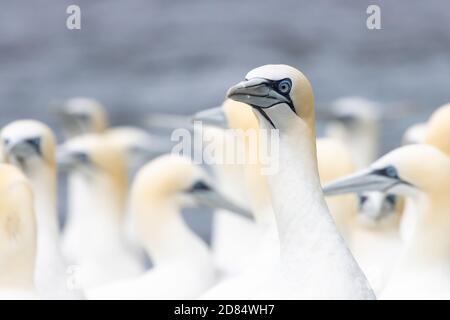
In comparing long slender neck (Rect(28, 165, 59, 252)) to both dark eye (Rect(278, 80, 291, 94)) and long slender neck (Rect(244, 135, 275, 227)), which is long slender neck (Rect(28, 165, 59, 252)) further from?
dark eye (Rect(278, 80, 291, 94))

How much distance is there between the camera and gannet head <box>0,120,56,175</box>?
8719mm

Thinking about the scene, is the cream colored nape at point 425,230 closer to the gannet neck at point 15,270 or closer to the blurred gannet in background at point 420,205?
the blurred gannet in background at point 420,205

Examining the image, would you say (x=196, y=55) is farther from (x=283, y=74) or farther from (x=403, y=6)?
(x=283, y=74)

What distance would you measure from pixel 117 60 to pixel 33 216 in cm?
1546

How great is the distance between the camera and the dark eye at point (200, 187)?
376 inches

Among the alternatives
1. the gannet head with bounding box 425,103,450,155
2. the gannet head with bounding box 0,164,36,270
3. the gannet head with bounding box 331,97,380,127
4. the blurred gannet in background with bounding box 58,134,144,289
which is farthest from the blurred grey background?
the gannet head with bounding box 0,164,36,270

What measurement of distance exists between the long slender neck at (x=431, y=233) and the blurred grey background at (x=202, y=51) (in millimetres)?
9950

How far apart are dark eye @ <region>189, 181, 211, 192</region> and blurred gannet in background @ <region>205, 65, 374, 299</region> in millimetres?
3594

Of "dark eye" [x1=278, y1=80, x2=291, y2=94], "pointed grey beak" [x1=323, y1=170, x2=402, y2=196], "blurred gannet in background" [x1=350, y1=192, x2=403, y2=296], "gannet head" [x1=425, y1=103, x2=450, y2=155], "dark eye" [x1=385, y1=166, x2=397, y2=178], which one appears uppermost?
"dark eye" [x1=278, y1=80, x2=291, y2=94]

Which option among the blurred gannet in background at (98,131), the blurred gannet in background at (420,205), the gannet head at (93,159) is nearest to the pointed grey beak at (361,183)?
the blurred gannet in background at (420,205)

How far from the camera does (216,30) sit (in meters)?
22.7

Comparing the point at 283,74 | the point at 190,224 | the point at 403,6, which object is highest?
the point at 403,6
